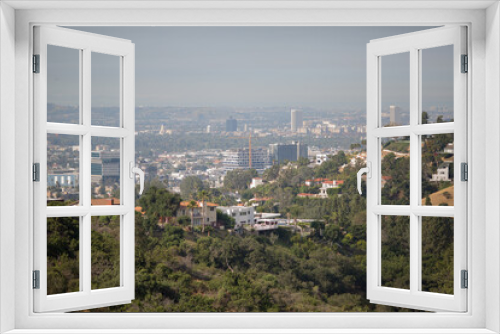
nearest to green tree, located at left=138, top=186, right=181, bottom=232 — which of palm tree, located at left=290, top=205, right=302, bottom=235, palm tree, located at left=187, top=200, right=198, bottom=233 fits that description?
palm tree, located at left=187, top=200, right=198, bottom=233

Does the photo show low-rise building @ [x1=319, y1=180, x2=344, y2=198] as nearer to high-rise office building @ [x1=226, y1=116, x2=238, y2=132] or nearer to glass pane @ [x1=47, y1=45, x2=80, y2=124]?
high-rise office building @ [x1=226, y1=116, x2=238, y2=132]

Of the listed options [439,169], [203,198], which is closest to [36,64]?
[203,198]

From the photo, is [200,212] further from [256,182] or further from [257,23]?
[257,23]

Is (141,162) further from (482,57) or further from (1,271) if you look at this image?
(482,57)

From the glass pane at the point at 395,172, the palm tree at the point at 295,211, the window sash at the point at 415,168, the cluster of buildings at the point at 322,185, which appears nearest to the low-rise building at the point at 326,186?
the cluster of buildings at the point at 322,185

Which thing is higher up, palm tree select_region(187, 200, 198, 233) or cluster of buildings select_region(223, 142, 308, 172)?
cluster of buildings select_region(223, 142, 308, 172)

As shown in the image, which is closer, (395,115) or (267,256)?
(395,115)

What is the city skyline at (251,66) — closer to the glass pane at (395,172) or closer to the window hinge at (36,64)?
the glass pane at (395,172)

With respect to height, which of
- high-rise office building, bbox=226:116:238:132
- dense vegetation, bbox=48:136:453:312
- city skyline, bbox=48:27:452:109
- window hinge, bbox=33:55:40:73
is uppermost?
city skyline, bbox=48:27:452:109
